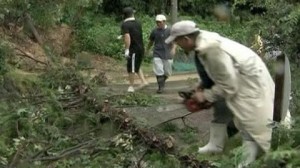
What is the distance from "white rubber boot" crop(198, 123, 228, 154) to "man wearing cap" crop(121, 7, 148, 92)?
6.42 m

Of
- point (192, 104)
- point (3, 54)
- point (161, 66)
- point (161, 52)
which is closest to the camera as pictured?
point (192, 104)

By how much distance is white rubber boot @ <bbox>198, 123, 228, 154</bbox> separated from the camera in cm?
687

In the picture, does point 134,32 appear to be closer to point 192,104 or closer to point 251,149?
point 192,104

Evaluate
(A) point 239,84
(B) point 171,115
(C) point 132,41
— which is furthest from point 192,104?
(C) point 132,41

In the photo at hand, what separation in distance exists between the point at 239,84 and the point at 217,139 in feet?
3.13

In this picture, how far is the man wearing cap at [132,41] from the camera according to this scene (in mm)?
13430

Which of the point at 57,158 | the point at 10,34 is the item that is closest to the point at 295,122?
the point at 57,158

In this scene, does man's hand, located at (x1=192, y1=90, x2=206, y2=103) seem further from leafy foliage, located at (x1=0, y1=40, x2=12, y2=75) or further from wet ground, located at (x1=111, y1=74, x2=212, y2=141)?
leafy foliage, located at (x1=0, y1=40, x2=12, y2=75)

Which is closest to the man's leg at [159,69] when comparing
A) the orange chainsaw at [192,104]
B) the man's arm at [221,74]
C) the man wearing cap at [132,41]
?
the man wearing cap at [132,41]

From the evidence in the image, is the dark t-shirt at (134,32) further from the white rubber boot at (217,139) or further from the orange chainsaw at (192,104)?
the orange chainsaw at (192,104)

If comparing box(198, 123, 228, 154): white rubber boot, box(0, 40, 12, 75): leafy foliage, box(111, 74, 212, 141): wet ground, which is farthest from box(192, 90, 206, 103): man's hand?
box(0, 40, 12, 75): leafy foliage

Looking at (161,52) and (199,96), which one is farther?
(161,52)

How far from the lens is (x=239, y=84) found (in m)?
6.10

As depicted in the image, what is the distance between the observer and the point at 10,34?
15.4 m
